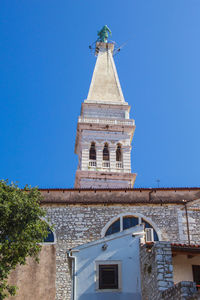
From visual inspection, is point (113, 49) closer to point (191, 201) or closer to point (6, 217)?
point (191, 201)

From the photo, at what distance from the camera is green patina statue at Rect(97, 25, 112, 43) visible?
6297cm

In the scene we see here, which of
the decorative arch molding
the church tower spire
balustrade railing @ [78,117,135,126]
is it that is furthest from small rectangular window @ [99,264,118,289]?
balustrade railing @ [78,117,135,126]

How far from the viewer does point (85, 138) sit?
149 ft

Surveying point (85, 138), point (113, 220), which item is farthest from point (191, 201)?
point (85, 138)

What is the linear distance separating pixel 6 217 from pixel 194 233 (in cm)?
1098

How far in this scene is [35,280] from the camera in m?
21.1

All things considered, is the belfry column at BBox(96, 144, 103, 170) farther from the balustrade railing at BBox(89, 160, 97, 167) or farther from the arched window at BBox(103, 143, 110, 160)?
the arched window at BBox(103, 143, 110, 160)

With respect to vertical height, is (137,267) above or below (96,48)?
below

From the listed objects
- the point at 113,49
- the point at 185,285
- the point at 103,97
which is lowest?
the point at 185,285

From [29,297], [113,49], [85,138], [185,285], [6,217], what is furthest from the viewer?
[113,49]

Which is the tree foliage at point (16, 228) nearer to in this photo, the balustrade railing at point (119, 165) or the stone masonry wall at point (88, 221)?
the stone masonry wall at point (88, 221)

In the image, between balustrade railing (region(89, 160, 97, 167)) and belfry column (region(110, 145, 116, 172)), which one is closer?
belfry column (region(110, 145, 116, 172))

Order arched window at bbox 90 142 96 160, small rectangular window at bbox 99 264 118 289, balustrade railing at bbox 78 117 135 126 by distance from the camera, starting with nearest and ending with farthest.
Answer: small rectangular window at bbox 99 264 118 289 → arched window at bbox 90 142 96 160 → balustrade railing at bbox 78 117 135 126

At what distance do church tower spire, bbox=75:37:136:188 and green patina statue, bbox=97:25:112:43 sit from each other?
14.5 metres
